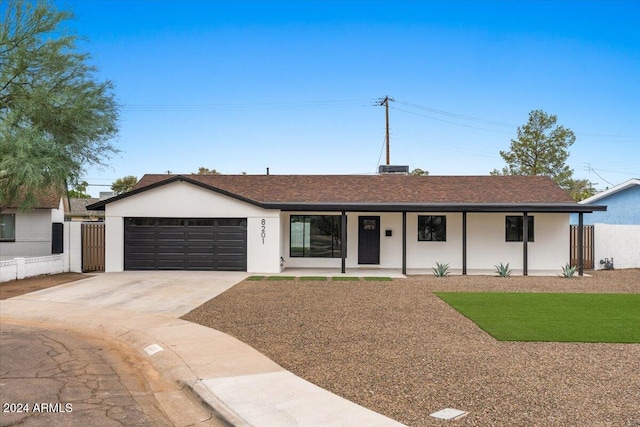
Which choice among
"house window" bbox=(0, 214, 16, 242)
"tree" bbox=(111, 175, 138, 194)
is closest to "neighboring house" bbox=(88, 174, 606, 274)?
"house window" bbox=(0, 214, 16, 242)

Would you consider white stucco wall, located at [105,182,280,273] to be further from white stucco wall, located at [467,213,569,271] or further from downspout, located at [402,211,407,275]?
white stucco wall, located at [467,213,569,271]

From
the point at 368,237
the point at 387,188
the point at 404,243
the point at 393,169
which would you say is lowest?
the point at 404,243

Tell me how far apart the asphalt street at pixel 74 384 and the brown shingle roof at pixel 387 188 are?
12995 millimetres

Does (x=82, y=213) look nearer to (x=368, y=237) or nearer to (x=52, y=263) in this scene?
(x=52, y=263)

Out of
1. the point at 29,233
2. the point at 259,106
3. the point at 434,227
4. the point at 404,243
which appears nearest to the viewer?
the point at 404,243

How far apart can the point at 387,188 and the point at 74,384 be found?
19.1 metres

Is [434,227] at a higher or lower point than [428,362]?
higher

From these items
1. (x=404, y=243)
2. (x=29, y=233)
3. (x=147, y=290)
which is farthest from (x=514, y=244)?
(x=29, y=233)

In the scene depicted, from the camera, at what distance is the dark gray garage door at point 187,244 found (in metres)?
20.6

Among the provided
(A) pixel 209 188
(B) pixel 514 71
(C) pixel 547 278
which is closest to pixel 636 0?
(B) pixel 514 71

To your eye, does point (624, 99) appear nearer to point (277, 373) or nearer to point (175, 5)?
point (175, 5)

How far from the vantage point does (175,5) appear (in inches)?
864

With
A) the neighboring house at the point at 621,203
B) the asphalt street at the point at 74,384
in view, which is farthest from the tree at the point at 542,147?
the asphalt street at the point at 74,384

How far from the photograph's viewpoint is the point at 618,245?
2316cm
